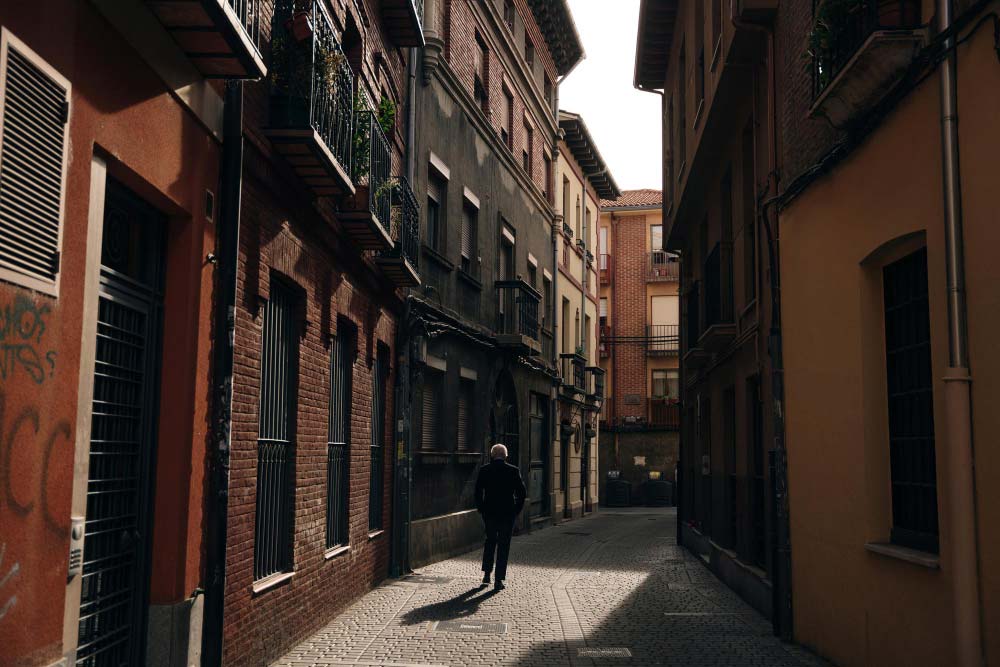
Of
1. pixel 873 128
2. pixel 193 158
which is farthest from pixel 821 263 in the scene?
pixel 193 158

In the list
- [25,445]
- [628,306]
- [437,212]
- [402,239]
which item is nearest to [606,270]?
[628,306]

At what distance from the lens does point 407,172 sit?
49.4 feet

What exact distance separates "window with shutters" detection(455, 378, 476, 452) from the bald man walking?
5.24 m

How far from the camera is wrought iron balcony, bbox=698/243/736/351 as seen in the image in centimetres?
1418

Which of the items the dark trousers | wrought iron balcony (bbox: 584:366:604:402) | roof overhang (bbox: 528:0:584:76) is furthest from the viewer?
wrought iron balcony (bbox: 584:366:604:402)

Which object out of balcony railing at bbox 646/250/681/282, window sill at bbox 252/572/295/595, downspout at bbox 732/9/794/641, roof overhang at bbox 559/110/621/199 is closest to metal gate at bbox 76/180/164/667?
window sill at bbox 252/572/295/595

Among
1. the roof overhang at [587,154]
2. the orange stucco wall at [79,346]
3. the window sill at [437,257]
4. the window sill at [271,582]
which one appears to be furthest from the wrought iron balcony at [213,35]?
the roof overhang at [587,154]

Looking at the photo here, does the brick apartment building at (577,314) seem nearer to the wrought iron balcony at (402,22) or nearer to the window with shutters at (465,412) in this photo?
the window with shutters at (465,412)

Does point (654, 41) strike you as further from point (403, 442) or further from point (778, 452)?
point (778, 452)

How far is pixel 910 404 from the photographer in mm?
7703

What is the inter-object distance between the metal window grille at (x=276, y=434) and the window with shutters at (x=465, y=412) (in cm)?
918

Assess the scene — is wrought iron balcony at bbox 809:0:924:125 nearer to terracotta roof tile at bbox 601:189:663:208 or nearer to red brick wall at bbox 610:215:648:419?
red brick wall at bbox 610:215:648:419

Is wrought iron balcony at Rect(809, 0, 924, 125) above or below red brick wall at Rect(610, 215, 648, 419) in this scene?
below

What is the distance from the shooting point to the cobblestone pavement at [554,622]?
883 cm
